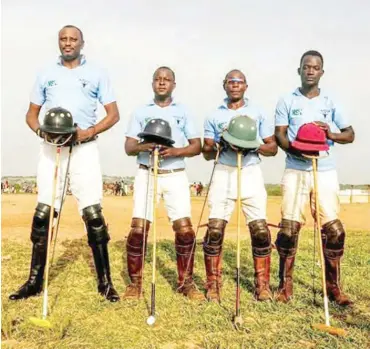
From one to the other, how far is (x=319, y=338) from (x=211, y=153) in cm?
244

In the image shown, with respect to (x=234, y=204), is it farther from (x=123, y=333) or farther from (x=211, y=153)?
(x=123, y=333)

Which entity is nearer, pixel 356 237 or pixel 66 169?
pixel 66 169

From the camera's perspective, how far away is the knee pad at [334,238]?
5.85 m

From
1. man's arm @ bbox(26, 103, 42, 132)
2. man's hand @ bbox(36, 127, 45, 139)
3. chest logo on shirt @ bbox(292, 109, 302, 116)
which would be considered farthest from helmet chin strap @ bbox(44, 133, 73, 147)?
chest logo on shirt @ bbox(292, 109, 302, 116)

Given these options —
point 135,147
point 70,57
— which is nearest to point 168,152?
point 135,147

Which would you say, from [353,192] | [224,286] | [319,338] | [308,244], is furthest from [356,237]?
[353,192]

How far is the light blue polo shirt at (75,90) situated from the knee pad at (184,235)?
4.97 feet

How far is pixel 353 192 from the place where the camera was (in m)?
36.3

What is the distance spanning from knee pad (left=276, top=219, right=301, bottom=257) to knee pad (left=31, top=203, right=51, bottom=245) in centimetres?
261

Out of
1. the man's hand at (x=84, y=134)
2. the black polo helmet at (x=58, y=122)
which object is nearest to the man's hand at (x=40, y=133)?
the black polo helmet at (x=58, y=122)

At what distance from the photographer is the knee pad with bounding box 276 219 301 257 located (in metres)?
5.94

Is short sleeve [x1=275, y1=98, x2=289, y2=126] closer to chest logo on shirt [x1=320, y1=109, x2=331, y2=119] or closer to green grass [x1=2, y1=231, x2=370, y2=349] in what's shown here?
chest logo on shirt [x1=320, y1=109, x2=331, y2=119]

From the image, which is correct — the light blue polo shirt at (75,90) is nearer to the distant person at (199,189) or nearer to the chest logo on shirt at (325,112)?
the chest logo on shirt at (325,112)

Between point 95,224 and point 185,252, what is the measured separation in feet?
3.55
